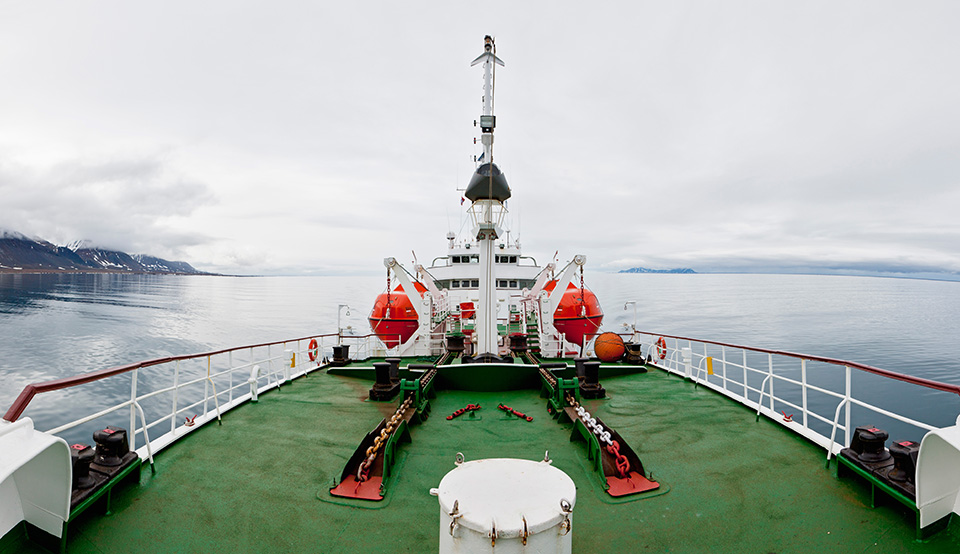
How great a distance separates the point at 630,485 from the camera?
4.27 m

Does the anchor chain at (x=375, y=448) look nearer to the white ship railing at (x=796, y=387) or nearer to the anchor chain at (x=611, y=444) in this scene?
the anchor chain at (x=611, y=444)

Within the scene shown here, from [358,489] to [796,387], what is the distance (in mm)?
18902

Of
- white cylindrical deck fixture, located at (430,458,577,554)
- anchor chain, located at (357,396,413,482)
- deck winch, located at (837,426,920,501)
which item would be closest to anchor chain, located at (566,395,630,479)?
deck winch, located at (837,426,920,501)

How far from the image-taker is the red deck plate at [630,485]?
13.6 ft

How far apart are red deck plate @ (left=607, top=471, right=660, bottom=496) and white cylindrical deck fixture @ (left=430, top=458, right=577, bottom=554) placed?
205 cm

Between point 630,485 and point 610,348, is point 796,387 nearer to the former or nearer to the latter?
point 610,348

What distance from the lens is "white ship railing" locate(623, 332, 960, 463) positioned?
4.07 metres

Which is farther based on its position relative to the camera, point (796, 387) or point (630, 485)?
point (796, 387)

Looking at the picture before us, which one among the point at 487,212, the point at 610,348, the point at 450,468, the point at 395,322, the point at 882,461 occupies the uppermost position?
the point at 487,212

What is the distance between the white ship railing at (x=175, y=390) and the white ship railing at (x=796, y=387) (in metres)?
5.90

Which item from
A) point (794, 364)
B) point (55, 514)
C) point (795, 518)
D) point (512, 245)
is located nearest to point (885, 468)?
point (795, 518)

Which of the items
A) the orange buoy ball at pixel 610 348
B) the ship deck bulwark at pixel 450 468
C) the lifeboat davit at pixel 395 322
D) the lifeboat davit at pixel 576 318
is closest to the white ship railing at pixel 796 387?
the ship deck bulwark at pixel 450 468

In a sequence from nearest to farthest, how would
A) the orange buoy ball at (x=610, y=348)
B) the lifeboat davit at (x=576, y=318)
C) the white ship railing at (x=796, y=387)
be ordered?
the white ship railing at (x=796, y=387) < the orange buoy ball at (x=610, y=348) < the lifeboat davit at (x=576, y=318)

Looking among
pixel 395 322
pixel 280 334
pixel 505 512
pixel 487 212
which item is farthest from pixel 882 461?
pixel 280 334
